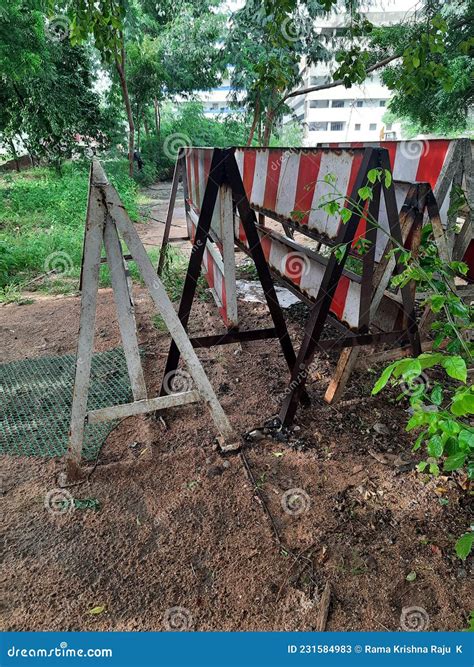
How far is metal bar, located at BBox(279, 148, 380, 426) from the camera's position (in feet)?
6.55

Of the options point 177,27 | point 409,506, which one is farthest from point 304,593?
point 177,27

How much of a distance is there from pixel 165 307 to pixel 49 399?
1515 millimetres

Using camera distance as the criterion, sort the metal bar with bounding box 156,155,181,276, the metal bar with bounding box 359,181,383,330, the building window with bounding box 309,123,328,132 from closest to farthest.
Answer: the metal bar with bounding box 359,181,383,330 < the metal bar with bounding box 156,155,181,276 < the building window with bounding box 309,123,328,132

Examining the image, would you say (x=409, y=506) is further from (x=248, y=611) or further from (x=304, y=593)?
(x=248, y=611)

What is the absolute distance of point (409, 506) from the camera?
2.04 m

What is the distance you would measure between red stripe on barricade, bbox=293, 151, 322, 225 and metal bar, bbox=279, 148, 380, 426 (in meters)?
0.38

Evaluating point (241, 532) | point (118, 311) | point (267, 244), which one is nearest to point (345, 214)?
point (118, 311)

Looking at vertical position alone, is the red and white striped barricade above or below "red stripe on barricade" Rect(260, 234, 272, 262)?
above

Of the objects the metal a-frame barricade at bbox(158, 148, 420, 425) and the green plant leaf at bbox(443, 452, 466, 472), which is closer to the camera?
the green plant leaf at bbox(443, 452, 466, 472)

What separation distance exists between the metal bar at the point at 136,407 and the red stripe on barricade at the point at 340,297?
43.8 inches

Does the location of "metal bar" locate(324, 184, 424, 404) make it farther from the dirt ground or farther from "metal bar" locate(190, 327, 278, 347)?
"metal bar" locate(190, 327, 278, 347)

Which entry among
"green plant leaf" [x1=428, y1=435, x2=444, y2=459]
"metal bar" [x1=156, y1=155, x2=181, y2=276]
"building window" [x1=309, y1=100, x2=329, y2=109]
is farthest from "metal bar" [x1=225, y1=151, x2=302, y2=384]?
"building window" [x1=309, y1=100, x2=329, y2=109]

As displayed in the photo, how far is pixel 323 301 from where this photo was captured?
2297 mm

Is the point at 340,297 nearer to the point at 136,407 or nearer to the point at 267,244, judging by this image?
the point at 267,244
